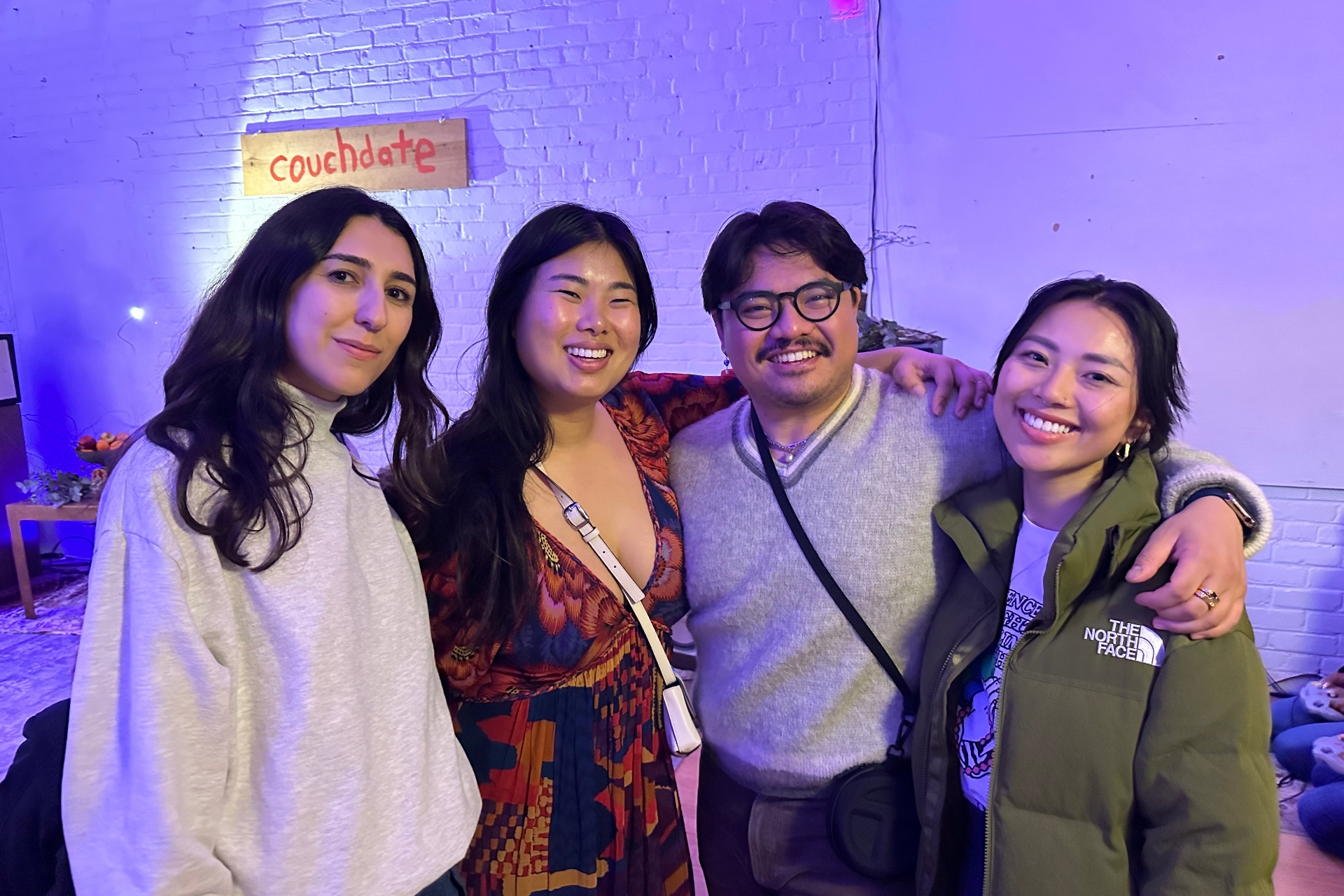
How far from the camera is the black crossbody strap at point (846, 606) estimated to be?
1268mm

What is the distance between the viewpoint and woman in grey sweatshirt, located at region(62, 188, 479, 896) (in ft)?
2.61

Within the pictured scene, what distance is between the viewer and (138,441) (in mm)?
915

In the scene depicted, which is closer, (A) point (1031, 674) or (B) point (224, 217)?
(A) point (1031, 674)

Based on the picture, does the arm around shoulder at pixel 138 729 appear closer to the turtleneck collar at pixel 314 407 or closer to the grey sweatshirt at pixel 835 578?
the turtleneck collar at pixel 314 407

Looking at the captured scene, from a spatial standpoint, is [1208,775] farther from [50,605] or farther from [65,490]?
[50,605]

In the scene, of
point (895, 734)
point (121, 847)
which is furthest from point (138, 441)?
point (895, 734)

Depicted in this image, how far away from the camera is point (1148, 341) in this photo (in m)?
1.12

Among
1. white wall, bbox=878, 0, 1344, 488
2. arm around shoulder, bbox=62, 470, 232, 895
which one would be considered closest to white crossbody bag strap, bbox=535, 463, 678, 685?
arm around shoulder, bbox=62, 470, 232, 895

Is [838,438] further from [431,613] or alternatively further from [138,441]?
[138,441]

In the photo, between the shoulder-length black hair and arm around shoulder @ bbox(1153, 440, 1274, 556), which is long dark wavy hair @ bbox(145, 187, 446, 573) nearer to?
the shoulder-length black hair

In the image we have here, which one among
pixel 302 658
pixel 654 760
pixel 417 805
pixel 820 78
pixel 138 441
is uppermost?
pixel 820 78

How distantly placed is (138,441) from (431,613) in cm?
49

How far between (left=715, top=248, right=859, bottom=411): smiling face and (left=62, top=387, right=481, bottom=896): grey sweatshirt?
656 millimetres

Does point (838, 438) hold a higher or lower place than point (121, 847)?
higher
